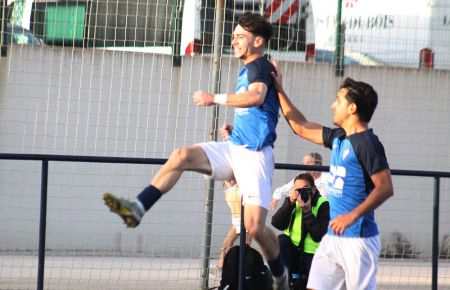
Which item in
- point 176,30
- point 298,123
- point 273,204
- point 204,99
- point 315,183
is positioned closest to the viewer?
point 204,99

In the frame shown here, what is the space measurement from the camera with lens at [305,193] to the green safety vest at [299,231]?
125mm

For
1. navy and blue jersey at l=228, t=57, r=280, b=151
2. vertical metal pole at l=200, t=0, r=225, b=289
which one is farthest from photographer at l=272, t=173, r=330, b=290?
navy and blue jersey at l=228, t=57, r=280, b=151

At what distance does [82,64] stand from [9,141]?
1117 millimetres

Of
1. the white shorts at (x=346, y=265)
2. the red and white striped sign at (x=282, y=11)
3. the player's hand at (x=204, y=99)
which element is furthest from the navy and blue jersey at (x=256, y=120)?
the red and white striped sign at (x=282, y=11)

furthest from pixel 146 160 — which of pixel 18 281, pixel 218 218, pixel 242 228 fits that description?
pixel 218 218

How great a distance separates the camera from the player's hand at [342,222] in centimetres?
660

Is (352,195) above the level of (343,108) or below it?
below

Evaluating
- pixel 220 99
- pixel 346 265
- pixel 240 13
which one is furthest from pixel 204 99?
pixel 240 13

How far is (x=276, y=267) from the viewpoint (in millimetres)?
7996

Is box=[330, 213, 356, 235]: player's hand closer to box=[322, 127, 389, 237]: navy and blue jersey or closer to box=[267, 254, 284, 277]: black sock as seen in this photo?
box=[322, 127, 389, 237]: navy and blue jersey

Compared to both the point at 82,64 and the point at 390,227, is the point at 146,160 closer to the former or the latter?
the point at 82,64

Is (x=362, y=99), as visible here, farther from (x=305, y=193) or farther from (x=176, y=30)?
(x=176, y=30)

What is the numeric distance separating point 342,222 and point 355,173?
0.37m

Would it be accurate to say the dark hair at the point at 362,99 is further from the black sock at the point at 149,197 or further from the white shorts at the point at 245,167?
the black sock at the point at 149,197
